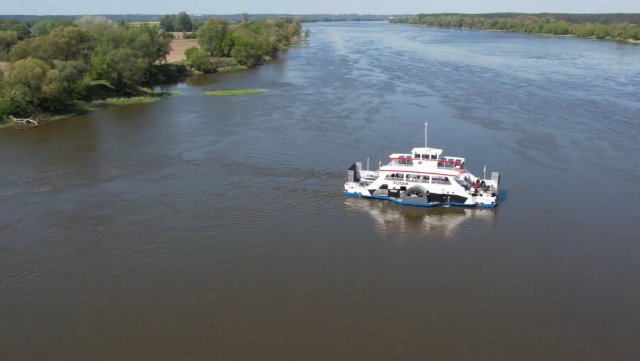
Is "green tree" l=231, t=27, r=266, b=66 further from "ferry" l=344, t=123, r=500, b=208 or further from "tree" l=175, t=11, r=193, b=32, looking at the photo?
"tree" l=175, t=11, r=193, b=32

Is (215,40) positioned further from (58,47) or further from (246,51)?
(58,47)

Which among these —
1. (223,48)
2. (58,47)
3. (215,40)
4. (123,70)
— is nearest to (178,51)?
(223,48)

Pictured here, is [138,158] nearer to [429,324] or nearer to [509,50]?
[429,324]

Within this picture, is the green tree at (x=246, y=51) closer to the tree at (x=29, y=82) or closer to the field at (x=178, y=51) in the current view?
the field at (x=178, y=51)

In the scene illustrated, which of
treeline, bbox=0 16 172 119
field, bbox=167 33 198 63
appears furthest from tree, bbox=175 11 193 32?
treeline, bbox=0 16 172 119

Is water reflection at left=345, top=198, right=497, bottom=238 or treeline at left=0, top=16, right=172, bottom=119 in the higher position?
treeline at left=0, top=16, right=172, bottom=119

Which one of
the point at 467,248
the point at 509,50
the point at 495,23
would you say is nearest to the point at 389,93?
the point at 467,248

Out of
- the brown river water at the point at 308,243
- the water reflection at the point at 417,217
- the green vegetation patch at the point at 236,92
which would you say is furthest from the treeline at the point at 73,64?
the water reflection at the point at 417,217
